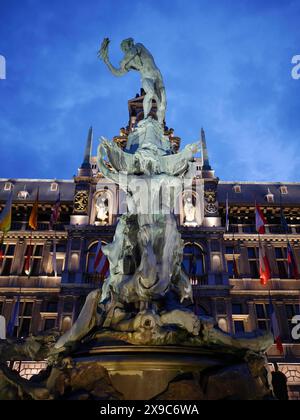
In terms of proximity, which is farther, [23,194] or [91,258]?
[23,194]

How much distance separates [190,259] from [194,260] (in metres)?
0.62

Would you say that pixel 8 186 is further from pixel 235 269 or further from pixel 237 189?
pixel 235 269

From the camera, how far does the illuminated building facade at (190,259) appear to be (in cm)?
2516

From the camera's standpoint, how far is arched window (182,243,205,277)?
2669 centimetres

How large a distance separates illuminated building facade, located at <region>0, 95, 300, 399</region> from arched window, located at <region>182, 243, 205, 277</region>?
0.08 meters

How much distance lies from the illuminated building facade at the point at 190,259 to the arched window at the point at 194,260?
0.25 ft

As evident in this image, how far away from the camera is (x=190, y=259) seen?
27.3 metres

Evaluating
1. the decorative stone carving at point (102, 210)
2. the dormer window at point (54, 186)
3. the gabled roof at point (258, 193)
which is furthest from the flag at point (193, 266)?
the dormer window at point (54, 186)

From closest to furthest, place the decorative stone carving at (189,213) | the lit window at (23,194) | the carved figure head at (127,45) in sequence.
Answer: the carved figure head at (127,45)
the decorative stone carving at (189,213)
the lit window at (23,194)

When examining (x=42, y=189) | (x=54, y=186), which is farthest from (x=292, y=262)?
(x=42, y=189)

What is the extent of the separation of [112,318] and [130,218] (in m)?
2.72

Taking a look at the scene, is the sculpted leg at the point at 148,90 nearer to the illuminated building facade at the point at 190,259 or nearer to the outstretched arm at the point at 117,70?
the outstretched arm at the point at 117,70
